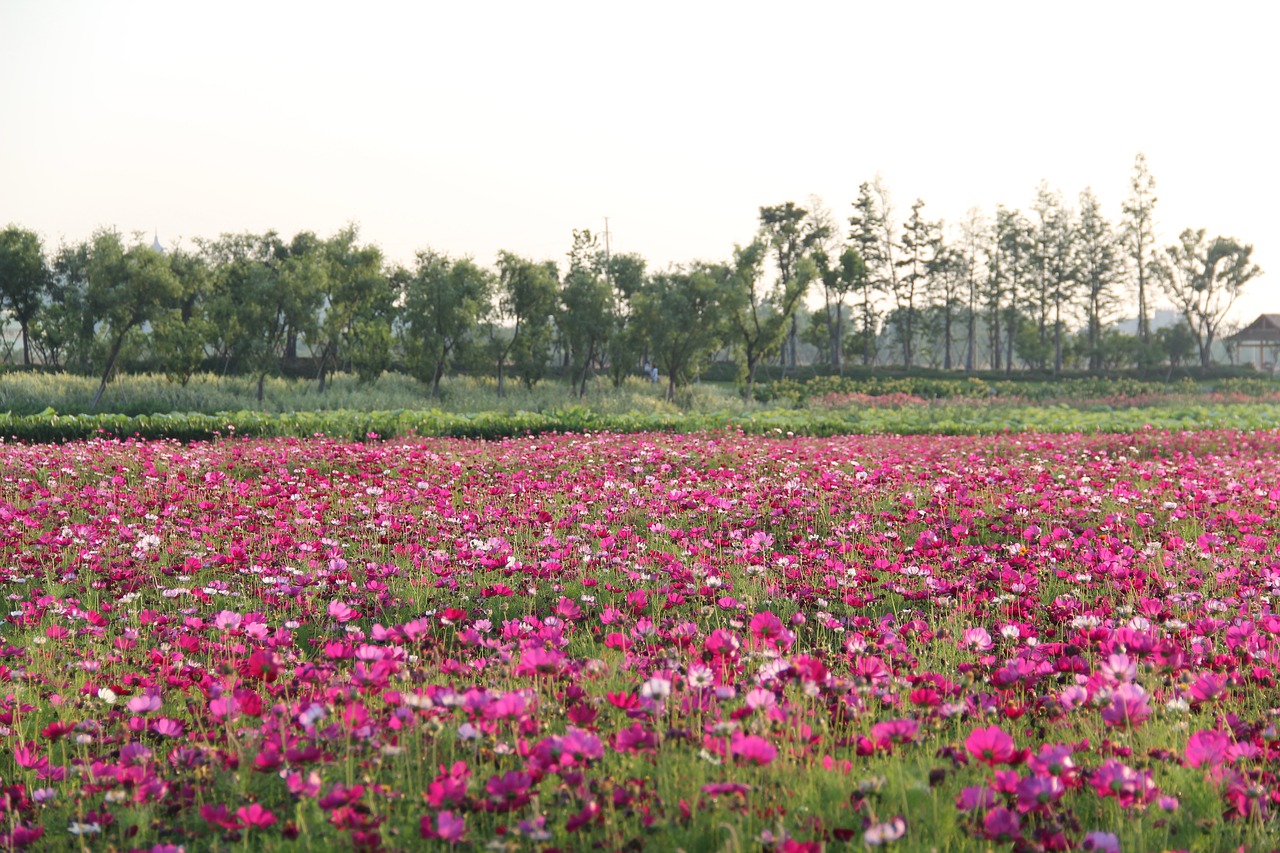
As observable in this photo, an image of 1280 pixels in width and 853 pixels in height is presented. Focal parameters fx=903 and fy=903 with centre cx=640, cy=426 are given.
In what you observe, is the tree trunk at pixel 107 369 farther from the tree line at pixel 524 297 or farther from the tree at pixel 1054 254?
the tree at pixel 1054 254

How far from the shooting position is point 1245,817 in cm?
250

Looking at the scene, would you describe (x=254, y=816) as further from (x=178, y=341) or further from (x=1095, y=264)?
(x=1095, y=264)

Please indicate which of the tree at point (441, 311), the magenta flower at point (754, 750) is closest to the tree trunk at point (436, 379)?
the tree at point (441, 311)

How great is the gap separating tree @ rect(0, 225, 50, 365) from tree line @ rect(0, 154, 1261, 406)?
0.09 m

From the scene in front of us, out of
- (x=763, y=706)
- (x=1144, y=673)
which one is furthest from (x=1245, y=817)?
(x=763, y=706)

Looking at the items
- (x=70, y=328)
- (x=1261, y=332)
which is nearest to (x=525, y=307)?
(x=70, y=328)

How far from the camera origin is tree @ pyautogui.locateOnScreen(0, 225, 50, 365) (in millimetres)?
37594

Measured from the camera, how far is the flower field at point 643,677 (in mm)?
2408

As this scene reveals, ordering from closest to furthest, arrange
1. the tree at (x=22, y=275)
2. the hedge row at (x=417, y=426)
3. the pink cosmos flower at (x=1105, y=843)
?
the pink cosmos flower at (x=1105, y=843) < the hedge row at (x=417, y=426) < the tree at (x=22, y=275)

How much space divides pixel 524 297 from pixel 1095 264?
1616 inches

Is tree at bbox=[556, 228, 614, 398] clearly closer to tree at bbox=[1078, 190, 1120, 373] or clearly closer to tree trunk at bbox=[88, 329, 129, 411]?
tree trunk at bbox=[88, 329, 129, 411]

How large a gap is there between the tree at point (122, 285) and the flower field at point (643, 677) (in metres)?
18.8

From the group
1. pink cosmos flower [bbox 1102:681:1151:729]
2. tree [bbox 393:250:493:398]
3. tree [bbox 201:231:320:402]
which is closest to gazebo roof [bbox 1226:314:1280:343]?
tree [bbox 393:250:493:398]

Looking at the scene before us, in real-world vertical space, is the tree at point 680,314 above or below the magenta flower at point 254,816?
above
